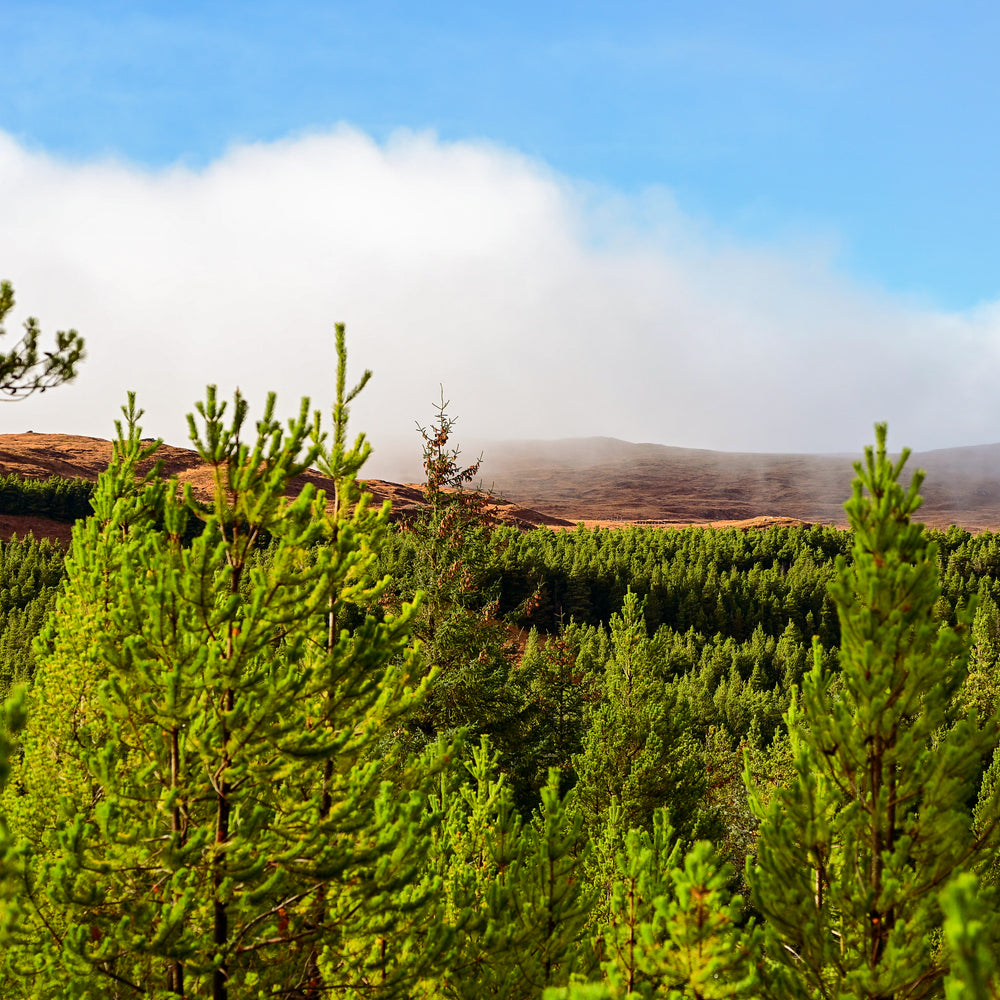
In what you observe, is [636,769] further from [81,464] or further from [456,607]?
[81,464]

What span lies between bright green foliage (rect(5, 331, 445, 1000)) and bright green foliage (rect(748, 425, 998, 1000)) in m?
3.43

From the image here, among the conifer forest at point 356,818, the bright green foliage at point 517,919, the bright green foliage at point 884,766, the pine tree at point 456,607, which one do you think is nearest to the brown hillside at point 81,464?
the pine tree at point 456,607

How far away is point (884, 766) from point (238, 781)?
5.73 meters

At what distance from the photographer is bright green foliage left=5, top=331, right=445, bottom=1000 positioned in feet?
20.1

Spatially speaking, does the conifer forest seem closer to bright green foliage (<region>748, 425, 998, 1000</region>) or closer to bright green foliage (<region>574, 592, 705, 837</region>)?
bright green foliage (<region>748, 425, 998, 1000</region>)

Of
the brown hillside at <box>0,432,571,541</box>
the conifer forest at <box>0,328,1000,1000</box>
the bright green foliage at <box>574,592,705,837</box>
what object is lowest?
the bright green foliage at <box>574,592,705,837</box>

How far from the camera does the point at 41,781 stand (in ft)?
33.7

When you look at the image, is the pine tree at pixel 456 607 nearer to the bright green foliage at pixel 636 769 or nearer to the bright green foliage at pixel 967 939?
the bright green foliage at pixel 636 769

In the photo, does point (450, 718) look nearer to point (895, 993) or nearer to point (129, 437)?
point (129, 437)

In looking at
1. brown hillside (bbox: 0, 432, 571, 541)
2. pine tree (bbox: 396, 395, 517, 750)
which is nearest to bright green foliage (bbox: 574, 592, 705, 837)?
pine tree (bbox: 396, 395, 517, 750)

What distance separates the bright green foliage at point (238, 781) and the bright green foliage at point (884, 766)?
3429mm

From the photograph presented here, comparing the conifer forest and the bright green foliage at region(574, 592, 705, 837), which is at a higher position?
the conifer forest

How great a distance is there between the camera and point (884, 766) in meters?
6.41

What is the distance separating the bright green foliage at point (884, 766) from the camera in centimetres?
617
